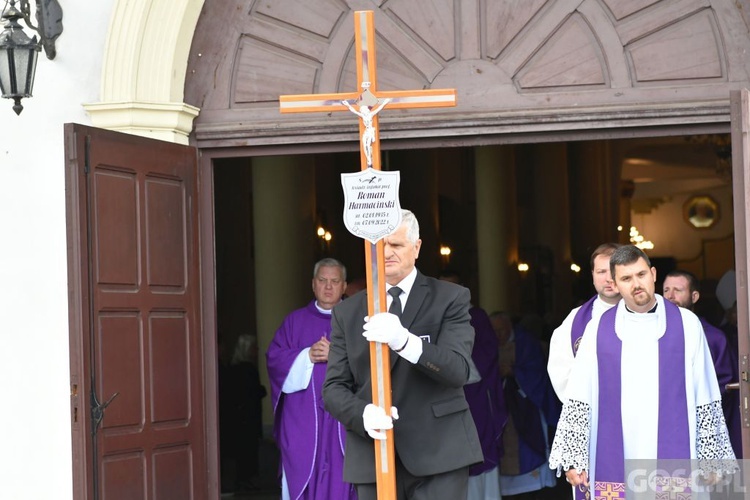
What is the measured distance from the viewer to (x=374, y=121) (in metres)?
5.65

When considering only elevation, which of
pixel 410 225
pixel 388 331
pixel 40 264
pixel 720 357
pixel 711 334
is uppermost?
pixel 410 225

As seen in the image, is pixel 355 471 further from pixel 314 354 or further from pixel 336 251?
pixel 336 251

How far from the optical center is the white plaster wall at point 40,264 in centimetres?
728

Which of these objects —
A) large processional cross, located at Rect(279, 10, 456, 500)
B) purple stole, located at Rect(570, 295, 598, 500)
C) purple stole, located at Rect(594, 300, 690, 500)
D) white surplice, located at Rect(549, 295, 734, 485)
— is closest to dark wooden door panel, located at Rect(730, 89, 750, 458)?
white surplice, located at Rect(549, 295, 734, 485)

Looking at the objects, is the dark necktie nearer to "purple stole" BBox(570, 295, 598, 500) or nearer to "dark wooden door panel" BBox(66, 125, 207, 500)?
"dark wooden door panel" BBox(66, 125, 207, 500)

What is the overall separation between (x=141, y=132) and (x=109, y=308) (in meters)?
1.10

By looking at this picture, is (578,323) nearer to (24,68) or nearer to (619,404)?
(619,404)

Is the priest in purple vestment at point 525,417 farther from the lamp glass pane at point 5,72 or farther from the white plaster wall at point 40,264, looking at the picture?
the lamp glass pane at point 5,72

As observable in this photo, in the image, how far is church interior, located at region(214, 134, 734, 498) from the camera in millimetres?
15602

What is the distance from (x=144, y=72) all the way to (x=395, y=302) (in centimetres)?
246

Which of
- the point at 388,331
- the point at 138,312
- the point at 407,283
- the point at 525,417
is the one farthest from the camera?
the point at 525,417

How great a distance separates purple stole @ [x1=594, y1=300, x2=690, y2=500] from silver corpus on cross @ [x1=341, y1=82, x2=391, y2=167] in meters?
1.47

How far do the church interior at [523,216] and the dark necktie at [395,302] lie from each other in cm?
696

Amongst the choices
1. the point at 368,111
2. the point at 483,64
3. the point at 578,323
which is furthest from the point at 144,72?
the point at 578,323
